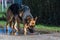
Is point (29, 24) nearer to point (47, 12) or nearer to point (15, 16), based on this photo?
point (15, 16)

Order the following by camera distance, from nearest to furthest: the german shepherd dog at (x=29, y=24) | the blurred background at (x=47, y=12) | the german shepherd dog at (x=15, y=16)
Result: the german shepherd dog at (x=29, y=24) → the german shepherd dog at (x=15, y=16) → the blurred background at (x=47, y=12)

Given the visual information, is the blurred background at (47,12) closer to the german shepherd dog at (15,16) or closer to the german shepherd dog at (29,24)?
the german shepherd dog at (15,16)

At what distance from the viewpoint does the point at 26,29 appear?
12234 mm

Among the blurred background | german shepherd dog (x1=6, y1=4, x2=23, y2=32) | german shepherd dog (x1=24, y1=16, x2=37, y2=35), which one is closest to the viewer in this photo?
german shepherd dog (x1=24, y1=16, x2=37, y2=35)

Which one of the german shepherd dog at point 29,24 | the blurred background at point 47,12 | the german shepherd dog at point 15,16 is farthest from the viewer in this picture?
the blurred background at point 47,12

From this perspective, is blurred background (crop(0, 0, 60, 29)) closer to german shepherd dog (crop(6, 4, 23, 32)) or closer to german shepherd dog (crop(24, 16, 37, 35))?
german shepherd dog (crop(6, 4, 23, 32))

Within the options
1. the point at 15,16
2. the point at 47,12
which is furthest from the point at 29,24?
the point at 47,12

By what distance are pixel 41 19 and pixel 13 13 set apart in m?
4.22

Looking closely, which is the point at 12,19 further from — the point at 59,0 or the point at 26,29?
the point at 59,0

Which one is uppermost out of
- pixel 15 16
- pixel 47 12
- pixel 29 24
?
pixel 15 16

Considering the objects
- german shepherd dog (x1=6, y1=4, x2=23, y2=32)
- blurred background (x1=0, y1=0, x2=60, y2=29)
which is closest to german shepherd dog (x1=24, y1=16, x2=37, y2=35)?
german shepherd dog (x1=6, y1=4, x2=23, y2=32)

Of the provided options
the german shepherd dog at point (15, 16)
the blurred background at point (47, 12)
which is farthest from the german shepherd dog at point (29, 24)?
the blurred background at point (47, 12)

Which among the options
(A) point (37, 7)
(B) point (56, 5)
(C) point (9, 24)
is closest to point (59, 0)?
(B) point (56, 5)

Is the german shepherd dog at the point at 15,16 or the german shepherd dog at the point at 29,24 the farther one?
the german shepherd dog at the point at 15,16
